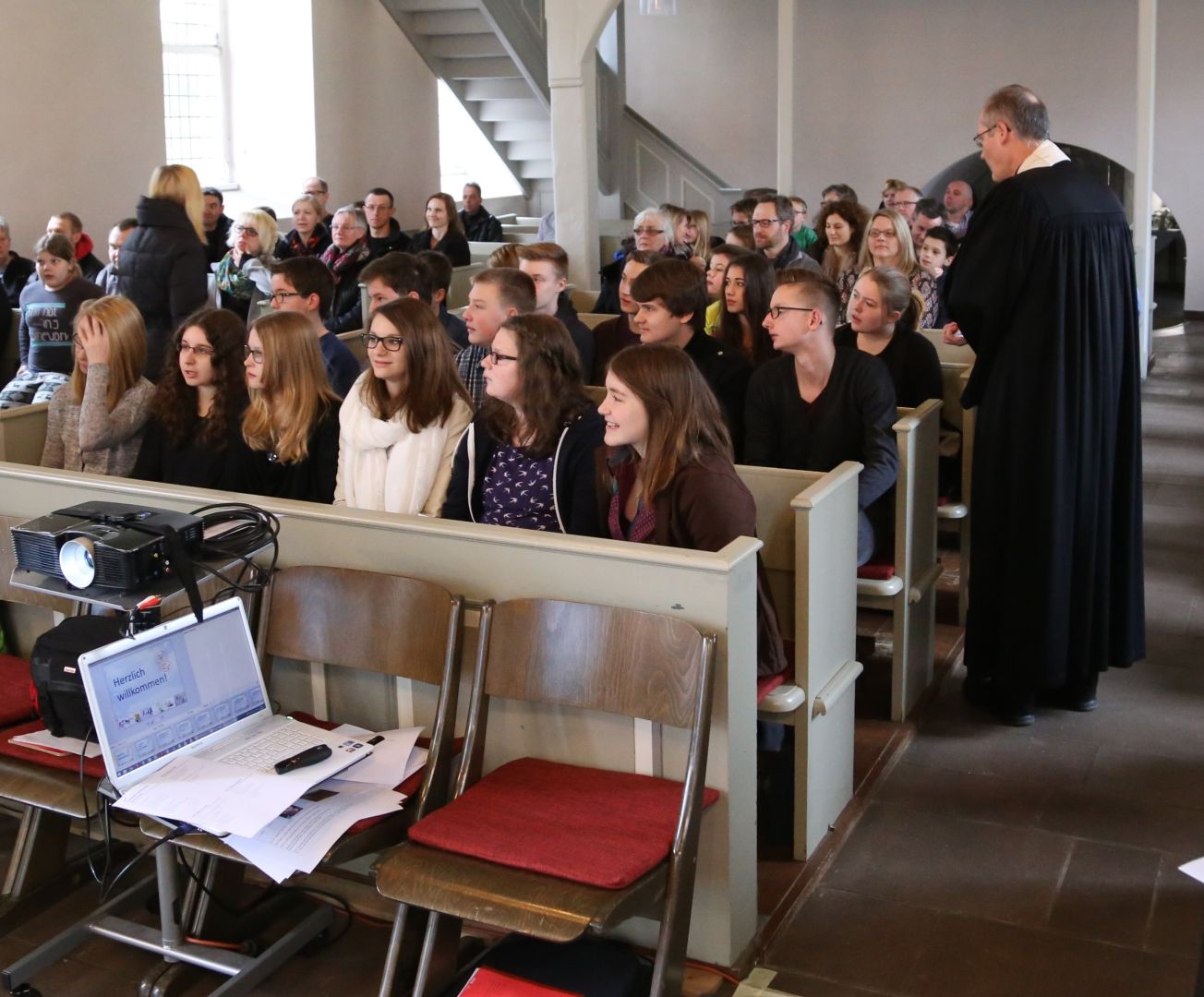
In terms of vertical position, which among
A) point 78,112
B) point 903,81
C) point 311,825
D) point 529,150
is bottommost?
point 311,825

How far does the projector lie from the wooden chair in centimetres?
63

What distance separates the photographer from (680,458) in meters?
2.99

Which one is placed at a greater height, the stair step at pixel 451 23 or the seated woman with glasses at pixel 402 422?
the stair step at pixel 451 23

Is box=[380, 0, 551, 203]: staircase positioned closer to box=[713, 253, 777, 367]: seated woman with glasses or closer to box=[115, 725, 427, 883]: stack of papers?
box=[713, 253, 777, 367]: seated woman with glasses

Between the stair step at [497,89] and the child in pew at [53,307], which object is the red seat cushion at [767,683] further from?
the stair step at [497,89]

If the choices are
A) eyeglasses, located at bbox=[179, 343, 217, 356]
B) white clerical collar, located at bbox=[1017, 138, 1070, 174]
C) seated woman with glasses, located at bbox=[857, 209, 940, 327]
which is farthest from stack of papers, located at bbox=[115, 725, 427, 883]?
seated woman with glasses, located at bbox=[857, 209, 940, 327]

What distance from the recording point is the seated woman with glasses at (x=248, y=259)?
7.00 m

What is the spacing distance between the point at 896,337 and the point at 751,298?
51 cm

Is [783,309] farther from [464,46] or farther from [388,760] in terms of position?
[464,46]

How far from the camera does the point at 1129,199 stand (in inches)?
456

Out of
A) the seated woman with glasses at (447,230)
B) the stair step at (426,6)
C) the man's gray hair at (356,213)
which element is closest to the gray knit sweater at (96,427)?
the man's gray hair at (356,213)

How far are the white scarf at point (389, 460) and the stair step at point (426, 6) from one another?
26.3 feet

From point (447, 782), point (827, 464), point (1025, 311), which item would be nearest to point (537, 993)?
point (447, 782)

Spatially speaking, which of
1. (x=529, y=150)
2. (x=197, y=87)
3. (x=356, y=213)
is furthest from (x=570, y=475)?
(x=529, y=150)
